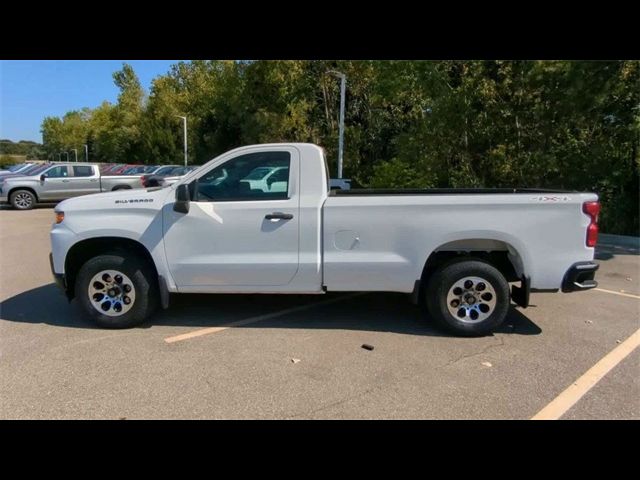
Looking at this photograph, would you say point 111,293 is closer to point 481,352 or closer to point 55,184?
point 481,352

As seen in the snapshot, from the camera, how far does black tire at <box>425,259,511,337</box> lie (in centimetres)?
462

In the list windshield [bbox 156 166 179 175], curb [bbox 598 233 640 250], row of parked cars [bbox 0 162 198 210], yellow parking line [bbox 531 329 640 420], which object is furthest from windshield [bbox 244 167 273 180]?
windshield [bbox 156 166 179 175]

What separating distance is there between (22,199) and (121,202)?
1545 cm

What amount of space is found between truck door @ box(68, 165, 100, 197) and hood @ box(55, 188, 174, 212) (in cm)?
1445

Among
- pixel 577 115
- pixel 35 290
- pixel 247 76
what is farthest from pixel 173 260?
pixel 247 76

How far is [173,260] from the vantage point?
4.77 meters

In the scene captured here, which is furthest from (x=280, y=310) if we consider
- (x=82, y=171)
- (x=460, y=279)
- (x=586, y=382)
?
(x=82, y=171)

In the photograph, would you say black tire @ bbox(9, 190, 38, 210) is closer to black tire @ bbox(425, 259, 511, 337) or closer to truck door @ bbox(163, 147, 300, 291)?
truck door @ bbox(163, 147, 300, 291)

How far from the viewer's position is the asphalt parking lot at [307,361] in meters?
3.38

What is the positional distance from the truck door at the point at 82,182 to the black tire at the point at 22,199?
1326 mm

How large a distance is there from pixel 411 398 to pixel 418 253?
1.56m

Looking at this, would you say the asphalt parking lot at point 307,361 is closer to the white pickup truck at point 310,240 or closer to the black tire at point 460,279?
the black tire at point 460,279
